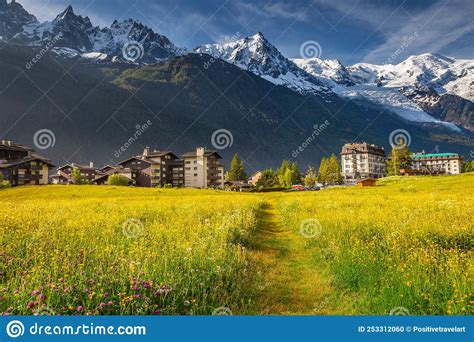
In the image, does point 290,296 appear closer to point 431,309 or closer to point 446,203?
point 431,309

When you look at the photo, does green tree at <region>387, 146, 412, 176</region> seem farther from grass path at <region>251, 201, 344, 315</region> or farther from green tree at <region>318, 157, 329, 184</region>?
grass path at <region>251, 201, 344, 315</region>

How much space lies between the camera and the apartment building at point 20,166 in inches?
4200

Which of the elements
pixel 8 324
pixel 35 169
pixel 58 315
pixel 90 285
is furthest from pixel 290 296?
pixel 35 169

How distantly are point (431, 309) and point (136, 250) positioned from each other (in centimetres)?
715

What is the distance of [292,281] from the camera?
1081 centimetres

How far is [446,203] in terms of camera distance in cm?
2252

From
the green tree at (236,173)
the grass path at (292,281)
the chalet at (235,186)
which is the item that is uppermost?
the green tree at (236,173)

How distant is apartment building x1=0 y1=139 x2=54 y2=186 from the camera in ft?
350

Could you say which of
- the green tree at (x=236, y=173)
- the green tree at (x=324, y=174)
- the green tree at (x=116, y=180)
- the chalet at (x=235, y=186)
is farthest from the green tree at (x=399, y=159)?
the green tree at (x=116, y=180)


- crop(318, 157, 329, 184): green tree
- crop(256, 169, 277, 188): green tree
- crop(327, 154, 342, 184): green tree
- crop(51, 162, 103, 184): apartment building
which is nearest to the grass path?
crop(256, 169, 277, 188): green tree

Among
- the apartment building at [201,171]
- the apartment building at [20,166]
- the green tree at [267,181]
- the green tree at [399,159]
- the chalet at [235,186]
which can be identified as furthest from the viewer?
the green tree at [267,181]

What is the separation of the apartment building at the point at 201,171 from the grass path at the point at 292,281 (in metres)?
122

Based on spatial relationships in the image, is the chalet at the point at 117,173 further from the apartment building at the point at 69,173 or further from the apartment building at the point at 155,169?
the apartment building at the point at 69,173

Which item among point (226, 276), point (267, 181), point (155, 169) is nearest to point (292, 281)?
point (226, 276)
